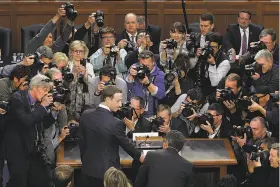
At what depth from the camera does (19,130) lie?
7699 millimetres

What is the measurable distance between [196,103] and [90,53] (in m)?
1.93

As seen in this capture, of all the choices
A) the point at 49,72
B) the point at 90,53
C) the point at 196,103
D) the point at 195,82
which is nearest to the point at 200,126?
the point at 196,103

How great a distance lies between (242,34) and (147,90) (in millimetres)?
1815

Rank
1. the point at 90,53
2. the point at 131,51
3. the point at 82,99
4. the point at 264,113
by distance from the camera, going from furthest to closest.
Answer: the point at 90,53
the point at 131,51
the point at 82,99
the point at 264,113

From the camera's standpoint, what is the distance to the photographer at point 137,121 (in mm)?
8133

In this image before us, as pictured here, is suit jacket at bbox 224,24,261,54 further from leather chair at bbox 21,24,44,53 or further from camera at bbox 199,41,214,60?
leather chair at bbox 21,24,44,53

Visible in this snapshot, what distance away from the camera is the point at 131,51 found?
361 inches

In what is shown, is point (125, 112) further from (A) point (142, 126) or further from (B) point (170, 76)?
(B) point (170, 76)

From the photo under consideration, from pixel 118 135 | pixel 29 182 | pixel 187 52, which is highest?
pixel 187 52

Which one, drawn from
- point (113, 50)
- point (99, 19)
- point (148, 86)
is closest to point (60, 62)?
point (113, 50)

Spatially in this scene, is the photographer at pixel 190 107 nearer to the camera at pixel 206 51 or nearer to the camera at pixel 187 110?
the camera at pixel 187 110

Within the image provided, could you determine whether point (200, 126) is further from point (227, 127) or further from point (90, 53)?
point (90, 53)

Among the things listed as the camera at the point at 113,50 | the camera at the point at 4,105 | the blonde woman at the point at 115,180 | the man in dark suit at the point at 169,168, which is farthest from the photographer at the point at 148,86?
the blonde woman at the point at 115,180

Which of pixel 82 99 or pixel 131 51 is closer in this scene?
pixel 82 99
